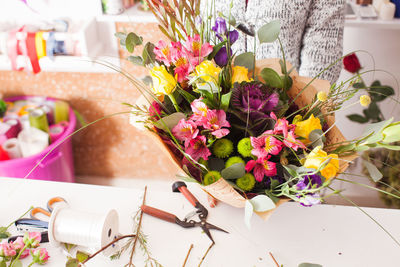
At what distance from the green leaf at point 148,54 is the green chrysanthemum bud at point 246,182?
29 cm

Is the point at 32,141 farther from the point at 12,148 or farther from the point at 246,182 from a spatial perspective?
the point at 246,182

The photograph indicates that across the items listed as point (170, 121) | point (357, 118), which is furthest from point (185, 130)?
point (357, 118)

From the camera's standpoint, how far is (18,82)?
77.5 inches

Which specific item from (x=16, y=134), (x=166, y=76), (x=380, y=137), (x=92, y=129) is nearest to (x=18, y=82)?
(x=16, y=134)

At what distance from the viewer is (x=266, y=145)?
0.66 meters

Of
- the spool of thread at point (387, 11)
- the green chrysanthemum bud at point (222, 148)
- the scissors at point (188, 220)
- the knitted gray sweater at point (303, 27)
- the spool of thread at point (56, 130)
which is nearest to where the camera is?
the green chrysanthemum bud at point (222, 148)

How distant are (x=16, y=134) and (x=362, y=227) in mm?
1600

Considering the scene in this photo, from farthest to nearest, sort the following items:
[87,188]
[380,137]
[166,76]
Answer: [87,188]
[166,76]
[380,137]

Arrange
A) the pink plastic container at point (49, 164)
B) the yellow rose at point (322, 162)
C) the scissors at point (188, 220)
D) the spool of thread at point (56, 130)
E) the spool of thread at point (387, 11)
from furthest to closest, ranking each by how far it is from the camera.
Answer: the spool of thread at point (56, 130) < the pink plastic container at point (49, 164) < the spool of thread at point (387, 11) < the scissors at point (188, 220) < the yellow rose at point (322, 162)

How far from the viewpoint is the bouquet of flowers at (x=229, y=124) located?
0.65 meters

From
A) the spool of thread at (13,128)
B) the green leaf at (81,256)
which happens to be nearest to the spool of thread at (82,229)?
the green leaf at (81,256)

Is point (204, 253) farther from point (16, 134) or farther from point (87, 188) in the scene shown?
point (16, 134)

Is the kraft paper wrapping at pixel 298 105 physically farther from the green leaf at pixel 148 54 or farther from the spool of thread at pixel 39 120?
the spool of thread at pixel 39 120

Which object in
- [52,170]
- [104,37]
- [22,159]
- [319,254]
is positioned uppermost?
[104,37]
